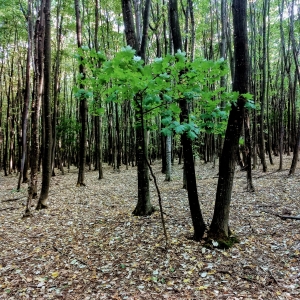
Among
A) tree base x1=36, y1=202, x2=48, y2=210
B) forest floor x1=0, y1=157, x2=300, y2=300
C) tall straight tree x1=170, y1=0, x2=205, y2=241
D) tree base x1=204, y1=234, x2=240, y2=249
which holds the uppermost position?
tall straight tree x1=170, y1=0, x2=205, y2=241

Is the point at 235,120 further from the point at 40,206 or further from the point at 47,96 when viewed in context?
the point at 40,206

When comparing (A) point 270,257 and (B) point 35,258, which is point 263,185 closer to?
(A) point 270,257

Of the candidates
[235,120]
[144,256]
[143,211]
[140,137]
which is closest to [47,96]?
[140,137]

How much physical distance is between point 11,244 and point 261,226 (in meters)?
5.38

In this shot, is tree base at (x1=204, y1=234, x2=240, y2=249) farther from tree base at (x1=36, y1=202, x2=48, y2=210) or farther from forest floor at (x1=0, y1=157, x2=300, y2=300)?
tree base at (x1=36, y1=202, x2=48, y2=210)

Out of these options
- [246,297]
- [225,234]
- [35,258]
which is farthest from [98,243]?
[246,297]

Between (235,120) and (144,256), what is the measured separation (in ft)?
9.57

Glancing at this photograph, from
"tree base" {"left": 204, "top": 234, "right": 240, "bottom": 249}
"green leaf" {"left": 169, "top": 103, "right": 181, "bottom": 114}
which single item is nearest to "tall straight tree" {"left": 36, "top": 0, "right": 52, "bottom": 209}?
"green leaf" {"left": 169, "top": 103, "right": 181, "bottom": 114}

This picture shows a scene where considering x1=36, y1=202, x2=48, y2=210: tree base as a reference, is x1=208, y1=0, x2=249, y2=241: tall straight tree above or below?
above

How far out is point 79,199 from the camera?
29.8ft

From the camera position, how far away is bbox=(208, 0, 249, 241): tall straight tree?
4285mm

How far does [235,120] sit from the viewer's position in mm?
4355

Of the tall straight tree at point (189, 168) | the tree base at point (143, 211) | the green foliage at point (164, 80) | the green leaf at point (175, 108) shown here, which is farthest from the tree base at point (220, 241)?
the green leaf at point (175, 108)

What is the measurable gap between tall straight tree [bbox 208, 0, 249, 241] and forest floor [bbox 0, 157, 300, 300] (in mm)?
613
